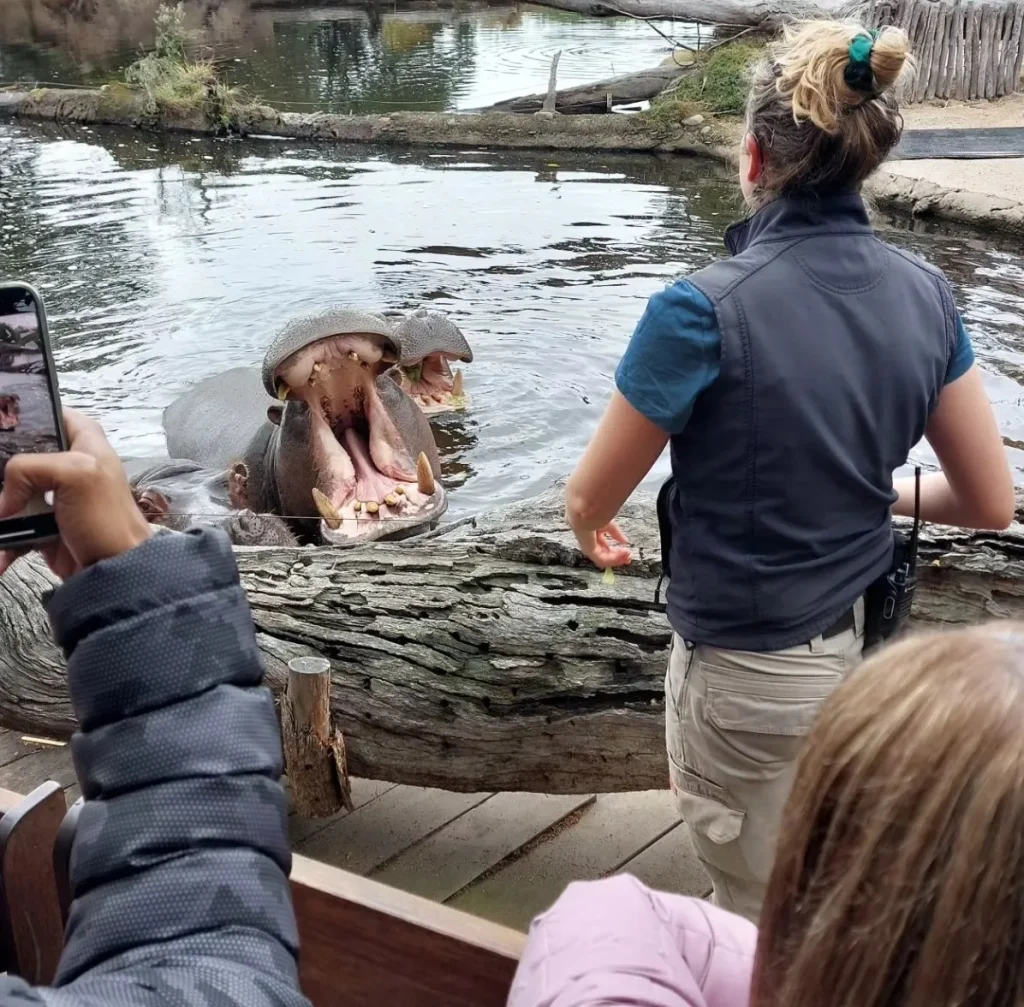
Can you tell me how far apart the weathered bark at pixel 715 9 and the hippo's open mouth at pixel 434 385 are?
31.0 feet

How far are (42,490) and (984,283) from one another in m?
Answer: 8.45

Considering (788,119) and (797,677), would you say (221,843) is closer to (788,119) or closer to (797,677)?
(797,677)

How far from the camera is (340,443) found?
5082 mm

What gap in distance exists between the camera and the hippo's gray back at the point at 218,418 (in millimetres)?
6047

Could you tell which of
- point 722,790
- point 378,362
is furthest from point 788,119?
point 378,362

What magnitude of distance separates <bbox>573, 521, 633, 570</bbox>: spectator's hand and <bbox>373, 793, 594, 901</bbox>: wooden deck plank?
983 mm

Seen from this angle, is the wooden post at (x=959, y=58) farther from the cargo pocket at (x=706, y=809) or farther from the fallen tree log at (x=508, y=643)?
the cargo pocket at (x=706, y=809)

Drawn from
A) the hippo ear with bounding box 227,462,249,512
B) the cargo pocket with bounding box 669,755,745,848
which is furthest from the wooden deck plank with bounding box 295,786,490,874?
the hippo ear with bounding box 227,462,249,512

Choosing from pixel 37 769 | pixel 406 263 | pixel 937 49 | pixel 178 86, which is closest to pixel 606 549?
pixel 37 769

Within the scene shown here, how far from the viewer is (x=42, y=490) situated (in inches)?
36.4

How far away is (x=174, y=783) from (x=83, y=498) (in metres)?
0.22

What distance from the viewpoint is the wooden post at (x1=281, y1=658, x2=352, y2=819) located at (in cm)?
267

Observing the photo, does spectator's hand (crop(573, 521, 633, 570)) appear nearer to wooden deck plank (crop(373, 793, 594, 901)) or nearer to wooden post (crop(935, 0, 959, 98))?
wooden deck plank (crop(373, 793, 594, 901))

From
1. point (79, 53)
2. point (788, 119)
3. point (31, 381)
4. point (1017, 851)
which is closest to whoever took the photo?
point (1017, 851)
